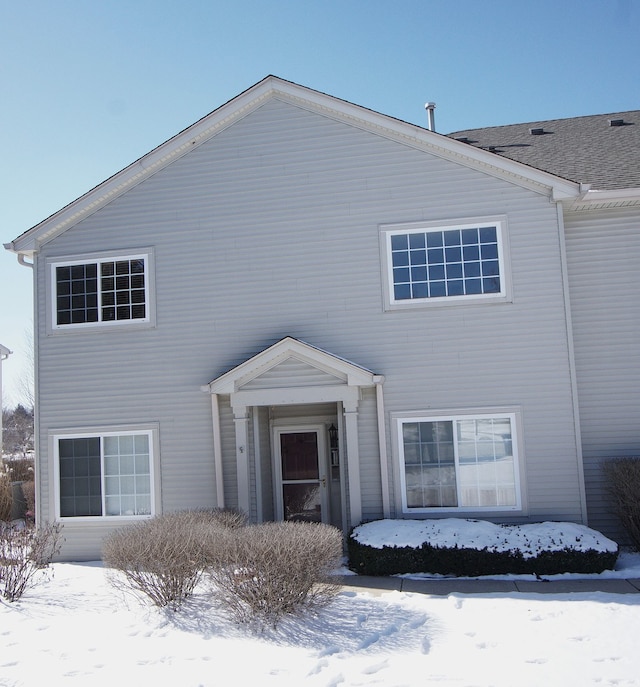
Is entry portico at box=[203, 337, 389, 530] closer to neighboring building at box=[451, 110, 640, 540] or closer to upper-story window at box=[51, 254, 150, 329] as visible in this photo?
upper-story window at box=[51, 254, 150, 329]

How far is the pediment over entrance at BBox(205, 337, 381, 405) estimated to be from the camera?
36.1ft

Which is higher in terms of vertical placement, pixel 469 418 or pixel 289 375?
pixel 289 375

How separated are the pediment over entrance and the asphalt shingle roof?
194 inches

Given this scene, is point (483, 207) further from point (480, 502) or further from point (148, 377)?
point (148, 377)

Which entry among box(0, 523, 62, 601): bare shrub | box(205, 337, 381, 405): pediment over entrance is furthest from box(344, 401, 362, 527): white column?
box(0, 523, 62, 601): bare shrub

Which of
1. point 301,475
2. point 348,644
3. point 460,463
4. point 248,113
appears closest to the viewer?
point 348,644

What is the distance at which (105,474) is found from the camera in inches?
472

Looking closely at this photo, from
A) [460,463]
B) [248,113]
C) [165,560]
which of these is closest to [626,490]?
[460,463]

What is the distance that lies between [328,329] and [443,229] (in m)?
2.40

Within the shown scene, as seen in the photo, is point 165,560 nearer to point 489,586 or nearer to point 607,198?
point 489,586

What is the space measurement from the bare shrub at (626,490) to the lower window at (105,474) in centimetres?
714

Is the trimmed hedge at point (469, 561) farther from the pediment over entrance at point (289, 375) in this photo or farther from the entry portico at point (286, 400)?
the pediment over entrance at point (289, 375)

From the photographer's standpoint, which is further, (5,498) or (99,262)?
(5,498)

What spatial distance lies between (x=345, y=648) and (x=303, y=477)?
5.89m
